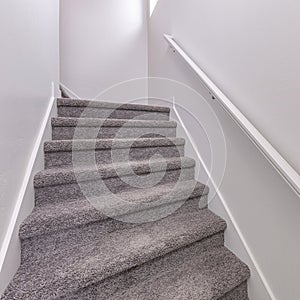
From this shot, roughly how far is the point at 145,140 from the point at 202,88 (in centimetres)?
54

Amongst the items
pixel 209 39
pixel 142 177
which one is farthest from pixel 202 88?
pixel 142 177

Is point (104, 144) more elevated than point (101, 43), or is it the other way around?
point (101, 43)

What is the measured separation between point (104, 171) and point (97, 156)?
0.19 m

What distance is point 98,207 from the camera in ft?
3.53

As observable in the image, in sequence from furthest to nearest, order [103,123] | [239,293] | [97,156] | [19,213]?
[103,123]
[97,156]
[239,293]
[19,213]

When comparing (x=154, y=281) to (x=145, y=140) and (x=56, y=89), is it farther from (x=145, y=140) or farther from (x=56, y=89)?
(x=56, y=89)

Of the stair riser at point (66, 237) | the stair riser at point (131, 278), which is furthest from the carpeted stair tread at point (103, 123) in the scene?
the stair riser at point (131, 278)

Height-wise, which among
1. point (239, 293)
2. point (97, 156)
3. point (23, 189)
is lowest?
point (239, 293)

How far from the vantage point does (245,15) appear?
1.14m

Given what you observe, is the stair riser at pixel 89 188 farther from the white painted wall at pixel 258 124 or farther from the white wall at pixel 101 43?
the white wall at pixel 101 43

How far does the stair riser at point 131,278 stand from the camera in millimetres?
831

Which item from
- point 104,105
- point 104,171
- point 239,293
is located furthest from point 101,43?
point 239,293

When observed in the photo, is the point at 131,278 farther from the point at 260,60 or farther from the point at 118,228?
the point at 260,60

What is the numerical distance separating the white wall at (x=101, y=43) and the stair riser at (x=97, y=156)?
1.35 meters
